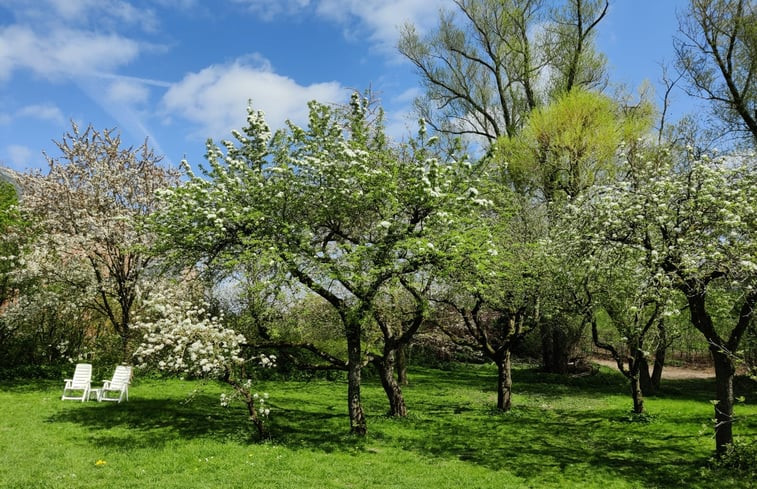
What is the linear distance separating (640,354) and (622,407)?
2930mm

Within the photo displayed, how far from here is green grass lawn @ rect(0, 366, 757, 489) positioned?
951 cm

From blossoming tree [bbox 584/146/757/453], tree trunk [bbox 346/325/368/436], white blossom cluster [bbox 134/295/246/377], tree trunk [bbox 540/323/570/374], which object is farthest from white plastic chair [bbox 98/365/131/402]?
tree trunk [bbox 540/323/570/374]

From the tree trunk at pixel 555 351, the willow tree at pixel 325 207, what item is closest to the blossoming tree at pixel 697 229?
the willow tree at pixel 325 207

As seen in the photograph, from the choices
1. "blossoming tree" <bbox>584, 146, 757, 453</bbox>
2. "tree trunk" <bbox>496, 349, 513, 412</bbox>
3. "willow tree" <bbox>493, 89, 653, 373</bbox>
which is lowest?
"tree trunk" <bbox>496, 349, 513, 412</bbox>

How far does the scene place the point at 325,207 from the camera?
11.9 metres

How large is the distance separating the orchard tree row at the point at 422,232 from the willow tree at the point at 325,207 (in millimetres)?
66

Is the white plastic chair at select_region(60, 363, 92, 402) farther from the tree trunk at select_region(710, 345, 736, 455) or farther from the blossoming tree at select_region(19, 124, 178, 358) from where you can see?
the tree trunk at select_region(710, 345, 736, 455)

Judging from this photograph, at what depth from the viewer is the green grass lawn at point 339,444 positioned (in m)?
9.51

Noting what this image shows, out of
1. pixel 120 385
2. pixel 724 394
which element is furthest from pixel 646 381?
pixel 120 385

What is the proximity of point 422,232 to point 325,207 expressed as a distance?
2.41m

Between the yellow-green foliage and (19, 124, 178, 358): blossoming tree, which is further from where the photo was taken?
the yellow-green foliage

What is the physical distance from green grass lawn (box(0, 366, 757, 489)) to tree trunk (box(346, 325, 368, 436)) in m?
0.41

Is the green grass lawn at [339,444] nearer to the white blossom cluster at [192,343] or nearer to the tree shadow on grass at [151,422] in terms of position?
the tree shadow on grass at [151,422]

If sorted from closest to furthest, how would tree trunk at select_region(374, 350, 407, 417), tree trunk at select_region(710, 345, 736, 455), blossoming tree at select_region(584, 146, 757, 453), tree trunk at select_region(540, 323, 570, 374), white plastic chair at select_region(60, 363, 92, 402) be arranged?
blossoming tree at select_region(584, 146, 757, 453) → tree trunk at select_region(710, 345, 736, 455) → tree trunk at select_region(374, 350, 407, 417) → white plastic chair at select_region(60, 363, 92, 402) → tree trunk at select_region(540, 323, 570, 374)
